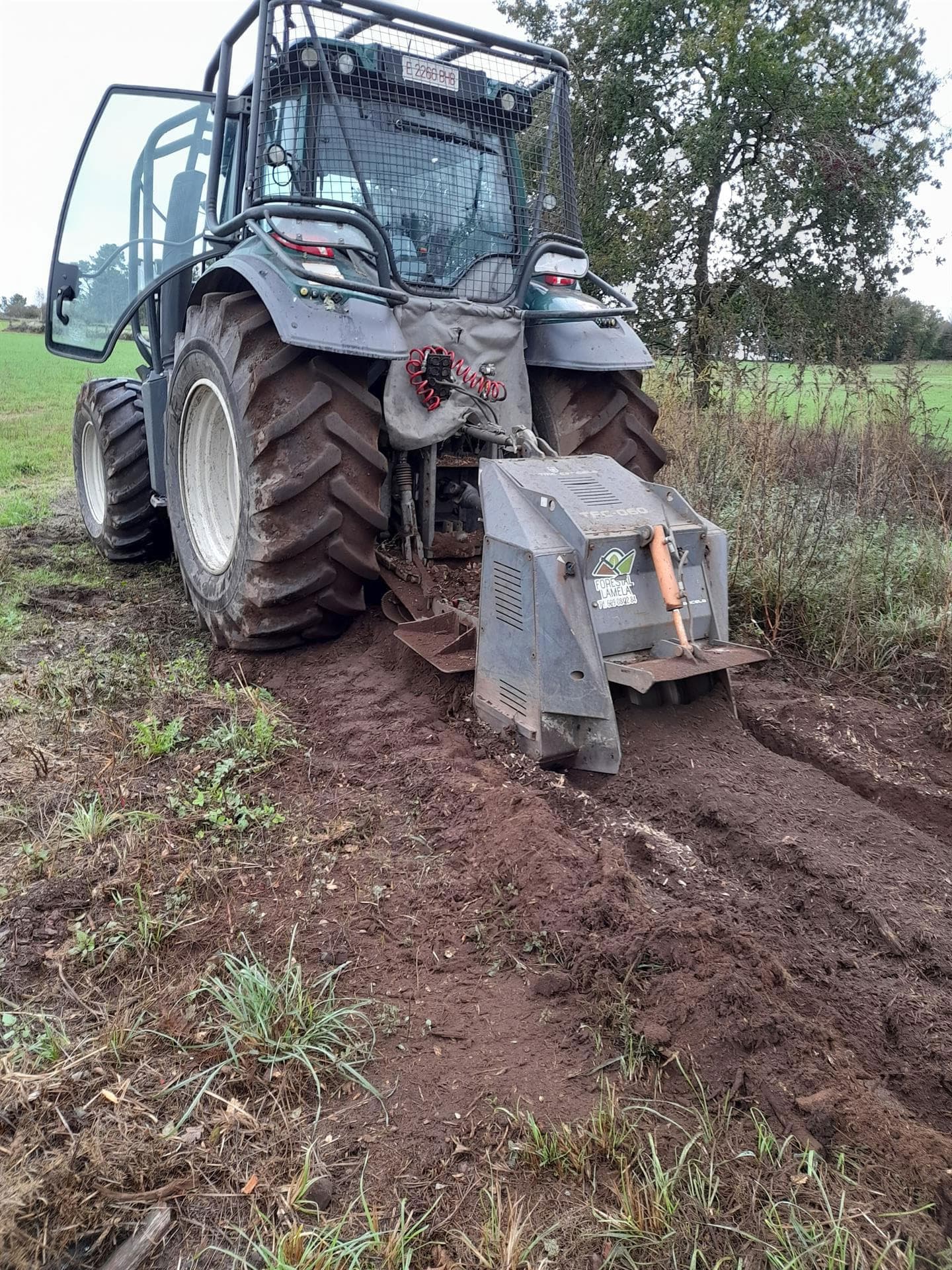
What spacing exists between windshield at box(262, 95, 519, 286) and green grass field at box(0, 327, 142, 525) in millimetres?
2342

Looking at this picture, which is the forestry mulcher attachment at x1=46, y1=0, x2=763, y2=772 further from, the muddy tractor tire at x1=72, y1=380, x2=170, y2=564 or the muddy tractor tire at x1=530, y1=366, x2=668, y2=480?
the muddy tractor tire at x1=72, y1=380, x2=170, y2=564

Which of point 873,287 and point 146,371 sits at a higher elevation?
point 873,287

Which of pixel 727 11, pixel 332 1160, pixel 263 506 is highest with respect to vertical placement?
pixel 727 11

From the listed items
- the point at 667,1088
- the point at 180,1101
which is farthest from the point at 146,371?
the point at 667,1088

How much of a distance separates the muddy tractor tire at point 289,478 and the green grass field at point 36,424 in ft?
7.95

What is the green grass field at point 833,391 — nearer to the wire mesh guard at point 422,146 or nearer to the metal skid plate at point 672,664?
the wire mesh guard at point 422,146

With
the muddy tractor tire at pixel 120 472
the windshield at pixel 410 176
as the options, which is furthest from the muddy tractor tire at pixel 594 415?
the muddy tractor tire at pixel 120 472

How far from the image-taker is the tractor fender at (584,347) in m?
4.07

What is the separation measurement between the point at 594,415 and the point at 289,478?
1.44 metres

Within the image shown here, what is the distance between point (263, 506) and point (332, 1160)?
7.67 feet

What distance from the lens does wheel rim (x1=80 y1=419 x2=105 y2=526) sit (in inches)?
243

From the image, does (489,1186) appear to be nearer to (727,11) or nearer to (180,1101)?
(180,1101)

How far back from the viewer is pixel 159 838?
270 cm

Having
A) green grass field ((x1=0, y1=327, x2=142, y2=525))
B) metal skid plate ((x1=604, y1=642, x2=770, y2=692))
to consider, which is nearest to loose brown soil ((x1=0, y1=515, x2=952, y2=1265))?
metal skid plate ((x1=604, y1=642, x2=770, y2=692))
